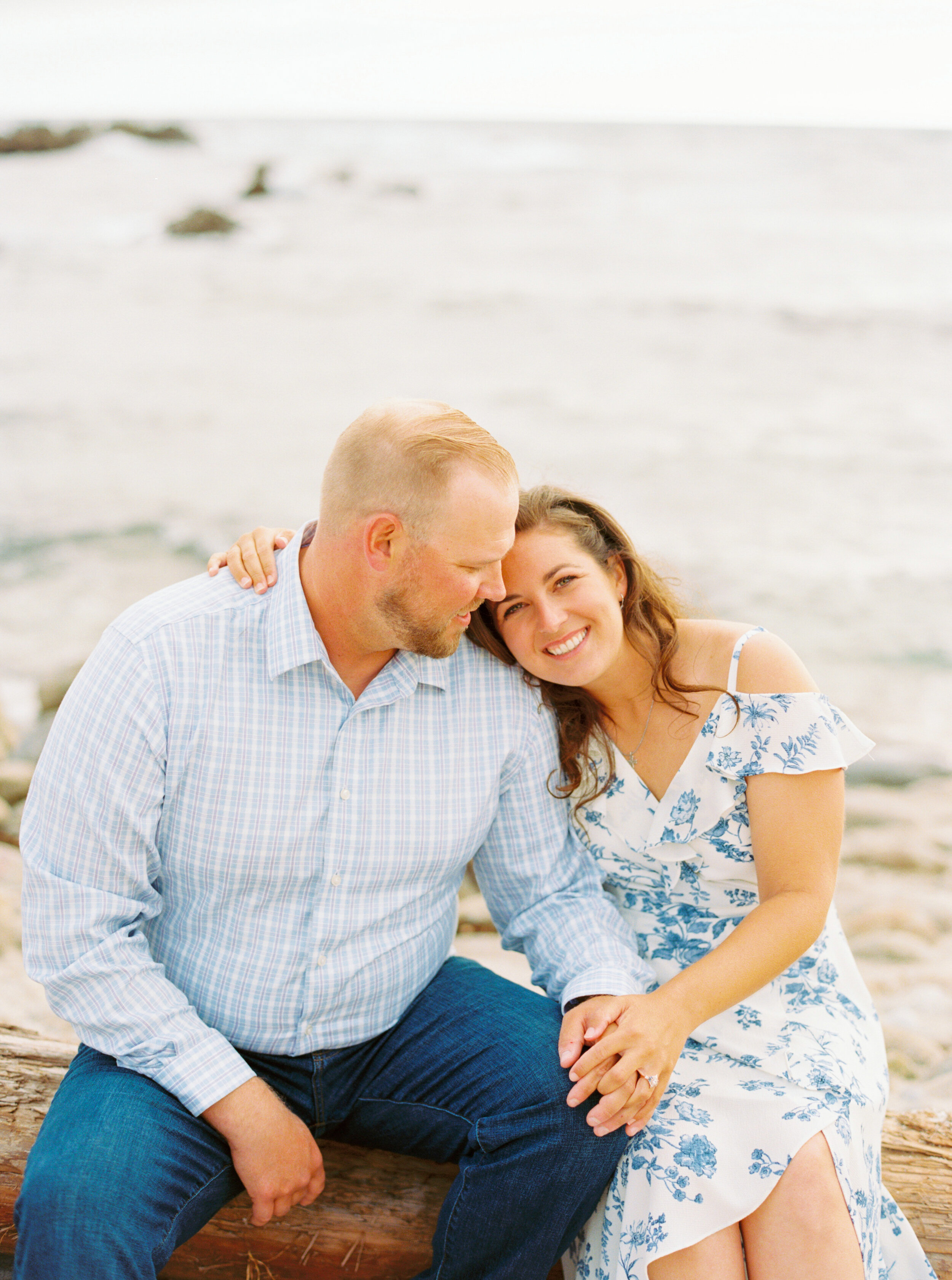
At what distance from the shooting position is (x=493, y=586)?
1.81 m

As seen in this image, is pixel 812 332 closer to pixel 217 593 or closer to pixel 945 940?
pixel 945 940

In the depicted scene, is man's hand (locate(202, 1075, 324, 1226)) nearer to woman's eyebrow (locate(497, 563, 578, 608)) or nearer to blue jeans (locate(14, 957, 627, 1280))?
blue jeans (locate(14, 957, 627, 1280))

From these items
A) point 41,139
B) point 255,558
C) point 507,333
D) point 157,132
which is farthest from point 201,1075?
point 41,139

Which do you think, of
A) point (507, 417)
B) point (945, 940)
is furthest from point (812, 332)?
point (945, 940)

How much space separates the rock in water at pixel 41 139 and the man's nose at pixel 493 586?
9637 millimetres

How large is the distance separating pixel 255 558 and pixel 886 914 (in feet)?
13.1

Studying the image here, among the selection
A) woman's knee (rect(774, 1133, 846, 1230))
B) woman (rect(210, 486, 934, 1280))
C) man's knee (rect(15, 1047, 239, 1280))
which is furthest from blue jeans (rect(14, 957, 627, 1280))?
woman's knee (rect(774, 1133, 846, 1230))

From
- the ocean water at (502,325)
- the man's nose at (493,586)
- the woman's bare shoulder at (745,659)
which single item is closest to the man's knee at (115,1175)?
the man's nose at (493,586)

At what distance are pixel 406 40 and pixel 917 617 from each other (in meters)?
5.82

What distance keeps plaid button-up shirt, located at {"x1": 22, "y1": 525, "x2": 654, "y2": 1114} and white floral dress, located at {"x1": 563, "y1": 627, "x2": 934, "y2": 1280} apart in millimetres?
150

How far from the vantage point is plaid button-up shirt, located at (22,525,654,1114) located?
1.65 m

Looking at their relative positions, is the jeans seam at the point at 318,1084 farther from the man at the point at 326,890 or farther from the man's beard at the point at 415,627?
the man's beard at the point at 415,627

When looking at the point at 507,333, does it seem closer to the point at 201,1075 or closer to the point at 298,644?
the point at 298,644

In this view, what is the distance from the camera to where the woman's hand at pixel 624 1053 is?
1.62 metres
